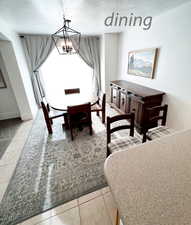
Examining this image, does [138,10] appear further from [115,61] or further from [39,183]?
[39,183]

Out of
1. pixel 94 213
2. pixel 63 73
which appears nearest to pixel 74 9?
pixel 63 73

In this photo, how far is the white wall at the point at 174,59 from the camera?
190cm

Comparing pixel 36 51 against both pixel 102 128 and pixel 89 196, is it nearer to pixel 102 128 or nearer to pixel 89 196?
pixel 102 128

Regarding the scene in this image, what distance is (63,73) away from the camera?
4.07m

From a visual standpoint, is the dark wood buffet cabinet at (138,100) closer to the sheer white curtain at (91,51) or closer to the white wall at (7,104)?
the sheer white curtain at (91,51)

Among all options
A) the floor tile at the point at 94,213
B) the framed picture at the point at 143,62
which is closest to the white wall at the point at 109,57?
the framed picture at the point at 143,62

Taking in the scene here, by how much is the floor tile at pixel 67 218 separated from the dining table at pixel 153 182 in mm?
888

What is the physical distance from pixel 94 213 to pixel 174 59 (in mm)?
2680

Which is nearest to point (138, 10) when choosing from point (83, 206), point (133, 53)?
point (133, 53)

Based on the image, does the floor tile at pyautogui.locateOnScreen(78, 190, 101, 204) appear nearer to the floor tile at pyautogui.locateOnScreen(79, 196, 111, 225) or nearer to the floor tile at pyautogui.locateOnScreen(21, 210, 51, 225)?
the floor tile at pyautogui.locateOnScreen(79, 196, 111, 225)

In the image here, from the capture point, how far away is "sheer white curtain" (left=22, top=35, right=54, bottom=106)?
11.2 ft

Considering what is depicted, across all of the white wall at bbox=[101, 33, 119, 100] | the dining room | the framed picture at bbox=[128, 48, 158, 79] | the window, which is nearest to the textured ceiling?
the dining room

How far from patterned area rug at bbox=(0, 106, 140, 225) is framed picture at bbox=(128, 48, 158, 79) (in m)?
1.80

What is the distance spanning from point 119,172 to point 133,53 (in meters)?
3.16
